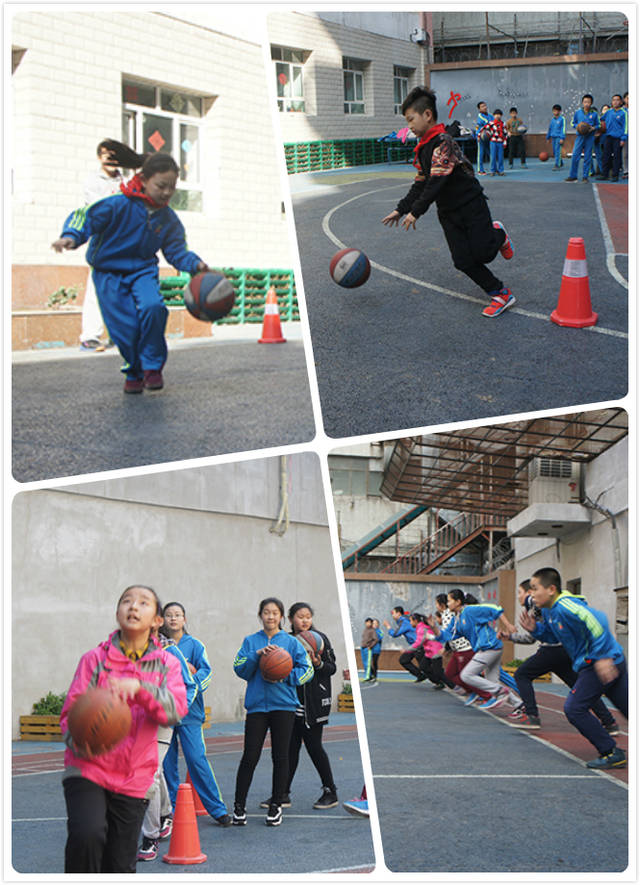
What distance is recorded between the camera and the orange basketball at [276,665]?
4.39 m

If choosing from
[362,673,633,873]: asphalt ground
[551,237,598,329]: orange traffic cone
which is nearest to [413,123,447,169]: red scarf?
[551,237,598,329]: orange traffic cone

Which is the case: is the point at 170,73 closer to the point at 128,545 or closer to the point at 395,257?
the point at 395,257

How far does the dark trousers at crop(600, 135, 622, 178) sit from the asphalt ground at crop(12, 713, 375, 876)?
26.1 ft

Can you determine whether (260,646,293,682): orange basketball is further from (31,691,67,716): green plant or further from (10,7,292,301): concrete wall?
(10,7,292,301): concrete wall

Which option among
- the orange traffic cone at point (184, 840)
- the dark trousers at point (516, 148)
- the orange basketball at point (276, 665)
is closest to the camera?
the orange traffic cone at point (184, 840)

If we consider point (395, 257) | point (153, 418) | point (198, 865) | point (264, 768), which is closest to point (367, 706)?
point (264, 768)

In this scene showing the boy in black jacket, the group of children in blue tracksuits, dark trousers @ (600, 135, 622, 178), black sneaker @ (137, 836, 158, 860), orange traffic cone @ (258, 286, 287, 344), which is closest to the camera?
black sneaker @ (137, 836, 158, 860)

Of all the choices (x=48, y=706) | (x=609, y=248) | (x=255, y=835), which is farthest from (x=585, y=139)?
(x=255, y=835)

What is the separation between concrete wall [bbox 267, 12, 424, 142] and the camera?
6348mm

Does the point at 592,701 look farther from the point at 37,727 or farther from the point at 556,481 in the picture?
the point at 556,481

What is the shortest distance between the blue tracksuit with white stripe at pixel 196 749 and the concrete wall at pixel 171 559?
4.65 m

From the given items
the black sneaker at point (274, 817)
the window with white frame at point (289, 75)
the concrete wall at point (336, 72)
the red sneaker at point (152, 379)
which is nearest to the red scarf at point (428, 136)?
the concrete wall at point (336, 72)

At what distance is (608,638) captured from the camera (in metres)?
4.70

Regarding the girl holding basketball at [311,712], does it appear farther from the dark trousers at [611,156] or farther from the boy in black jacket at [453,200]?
the dark trousers at [611,156]
